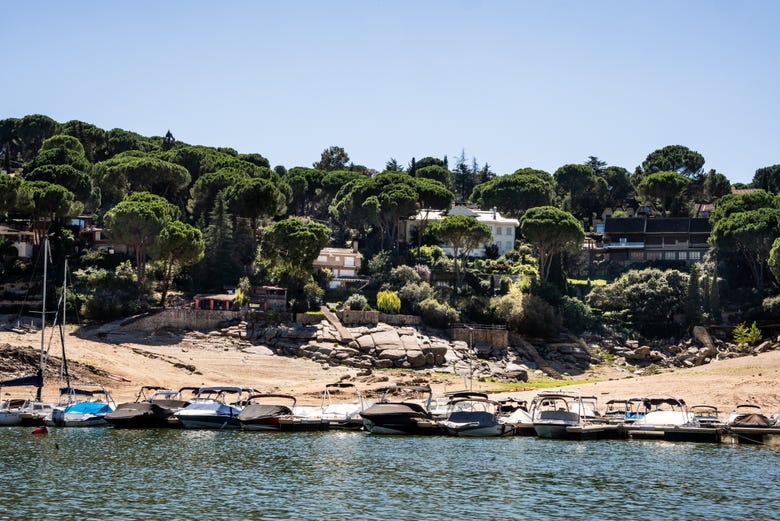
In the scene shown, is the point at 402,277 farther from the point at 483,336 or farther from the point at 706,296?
the point at 706,296

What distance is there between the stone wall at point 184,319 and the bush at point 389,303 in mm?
15243

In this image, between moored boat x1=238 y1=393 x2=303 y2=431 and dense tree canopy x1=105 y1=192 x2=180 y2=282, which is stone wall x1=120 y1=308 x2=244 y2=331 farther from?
moored boat x1=238 y1=393 x2=303 y2=431

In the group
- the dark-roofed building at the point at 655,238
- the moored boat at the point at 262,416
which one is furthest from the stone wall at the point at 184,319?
the dark-roofed building at the point at 655,238

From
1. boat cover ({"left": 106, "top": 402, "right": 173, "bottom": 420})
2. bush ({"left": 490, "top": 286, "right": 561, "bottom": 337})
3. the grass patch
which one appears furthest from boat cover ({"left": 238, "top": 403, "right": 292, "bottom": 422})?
the grass patch

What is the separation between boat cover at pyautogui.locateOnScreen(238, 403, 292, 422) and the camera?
222ft

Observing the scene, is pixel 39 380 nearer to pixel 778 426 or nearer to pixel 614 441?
pixel 614 441

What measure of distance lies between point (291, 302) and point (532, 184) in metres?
62.0

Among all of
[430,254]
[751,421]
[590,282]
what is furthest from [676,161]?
[751,421]

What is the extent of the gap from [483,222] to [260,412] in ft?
251

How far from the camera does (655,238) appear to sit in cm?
15088

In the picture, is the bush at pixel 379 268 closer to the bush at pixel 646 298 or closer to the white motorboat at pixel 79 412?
the bush at pixel 646 298

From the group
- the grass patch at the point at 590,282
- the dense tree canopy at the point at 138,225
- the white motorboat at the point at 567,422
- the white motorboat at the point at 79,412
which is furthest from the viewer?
the grass patch at the point at 590,282

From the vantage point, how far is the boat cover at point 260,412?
67812 mm

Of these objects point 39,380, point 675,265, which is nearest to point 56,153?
point 39,380
